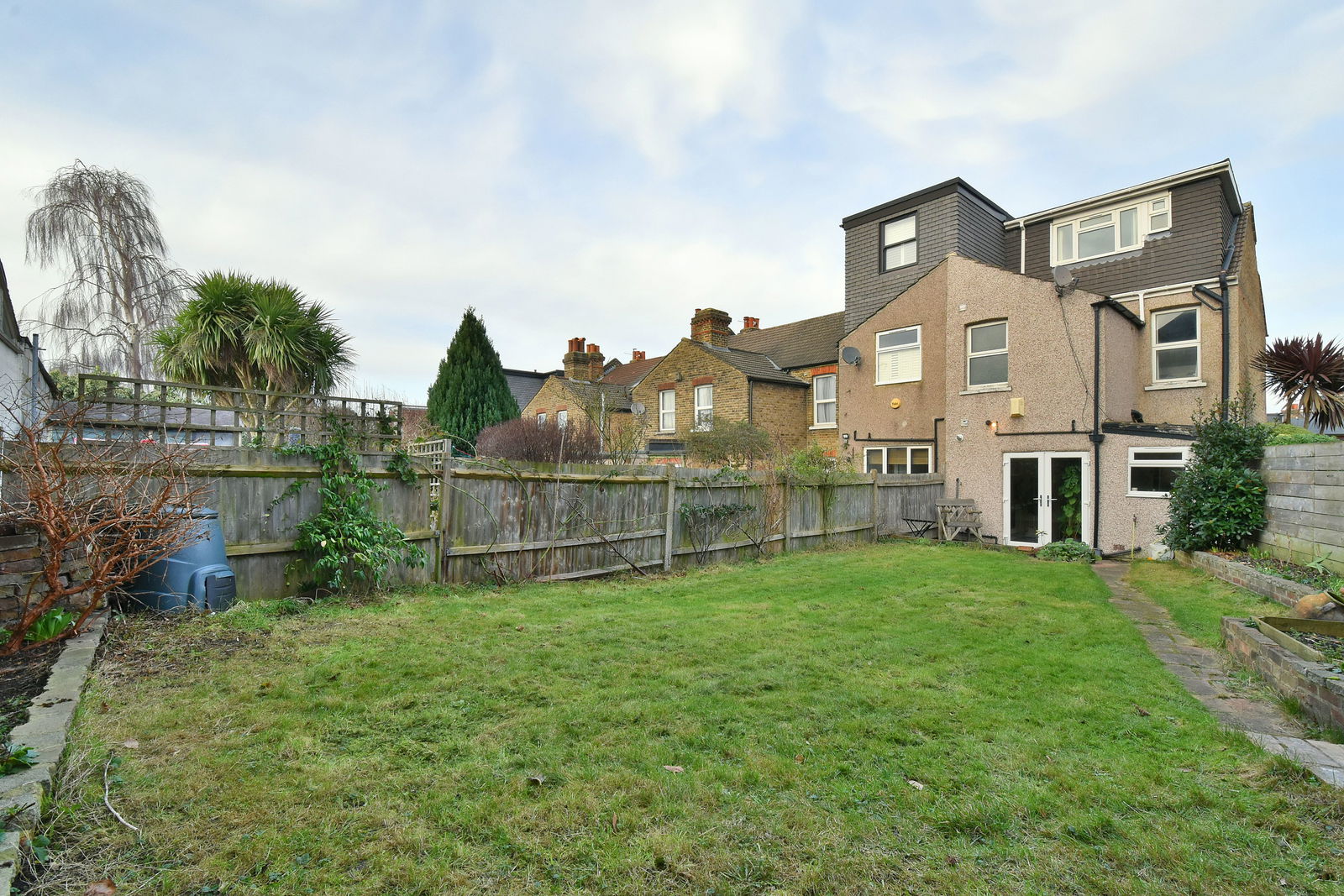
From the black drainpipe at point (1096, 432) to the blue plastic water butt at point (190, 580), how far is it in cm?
1491

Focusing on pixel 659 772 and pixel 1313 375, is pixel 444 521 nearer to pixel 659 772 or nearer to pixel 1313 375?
pixel 659 772

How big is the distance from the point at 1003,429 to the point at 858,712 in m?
12.6

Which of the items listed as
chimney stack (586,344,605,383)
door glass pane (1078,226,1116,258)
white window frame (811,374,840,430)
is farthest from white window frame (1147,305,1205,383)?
chimney stack (586,344,605,383)

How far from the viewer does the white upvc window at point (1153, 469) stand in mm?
12570

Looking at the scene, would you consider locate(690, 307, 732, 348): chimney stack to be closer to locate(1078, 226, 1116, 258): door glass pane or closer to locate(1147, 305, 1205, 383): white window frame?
locate(1078, 226, 1116, 258): door glass pane

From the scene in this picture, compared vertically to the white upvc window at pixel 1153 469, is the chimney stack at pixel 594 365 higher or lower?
higher

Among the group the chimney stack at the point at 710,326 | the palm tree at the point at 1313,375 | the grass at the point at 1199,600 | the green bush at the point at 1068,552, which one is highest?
the chimney stack at the point at 710,326

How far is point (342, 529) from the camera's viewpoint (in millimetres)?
6691

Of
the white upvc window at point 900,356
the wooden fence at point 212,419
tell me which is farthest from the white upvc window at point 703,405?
the wooden fence at point 212,419

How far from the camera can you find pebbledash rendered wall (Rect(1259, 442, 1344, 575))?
7.54 meters

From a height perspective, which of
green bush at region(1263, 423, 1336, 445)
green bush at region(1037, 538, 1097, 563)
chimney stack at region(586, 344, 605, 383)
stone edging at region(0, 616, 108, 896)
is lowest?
green bush at region(1037, 538, 1097, 563)

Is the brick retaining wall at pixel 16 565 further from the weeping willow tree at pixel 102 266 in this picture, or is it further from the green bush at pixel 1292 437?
the weeping willow tree at pixel 102 266

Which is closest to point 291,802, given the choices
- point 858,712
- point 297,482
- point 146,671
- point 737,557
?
point 146,671

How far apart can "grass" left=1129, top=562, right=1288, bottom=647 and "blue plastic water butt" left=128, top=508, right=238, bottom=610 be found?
30.2ft
